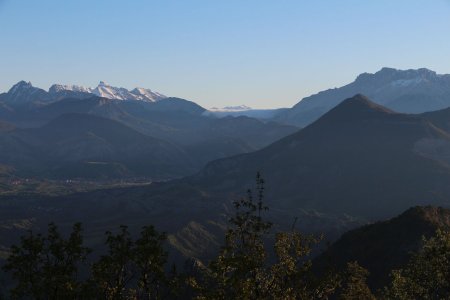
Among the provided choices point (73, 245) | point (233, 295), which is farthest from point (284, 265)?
point (73, 245)

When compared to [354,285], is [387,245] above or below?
below

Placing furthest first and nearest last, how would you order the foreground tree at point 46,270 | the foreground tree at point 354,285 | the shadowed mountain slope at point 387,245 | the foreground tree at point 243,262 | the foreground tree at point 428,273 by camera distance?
the shadowed mountain slope at point 387,245 < the foreground tree at point 354,285 < the foreground tree at point 428,273 < the foreground tree at point 46,270 < the foreground tree at point 243,262

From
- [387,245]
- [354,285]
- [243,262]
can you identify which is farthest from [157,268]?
[387,245]

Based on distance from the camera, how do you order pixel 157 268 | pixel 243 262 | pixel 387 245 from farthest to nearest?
pixel 387 245 → pixel 157 268 → pixel 243 262

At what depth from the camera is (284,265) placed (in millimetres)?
45156

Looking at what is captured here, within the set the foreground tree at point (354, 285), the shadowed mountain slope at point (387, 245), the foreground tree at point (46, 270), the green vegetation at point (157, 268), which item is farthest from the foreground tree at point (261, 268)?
the shadowed mountain slope at point (387, 245)

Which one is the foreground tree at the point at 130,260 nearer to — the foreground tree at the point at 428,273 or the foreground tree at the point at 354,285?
the foreground tree at the point at 354,285

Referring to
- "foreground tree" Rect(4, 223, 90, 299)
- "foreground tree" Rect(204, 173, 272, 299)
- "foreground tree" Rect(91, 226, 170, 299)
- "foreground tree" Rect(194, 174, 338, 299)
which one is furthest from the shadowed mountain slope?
"foreground tree" Rect(4, 223, 90, 299)

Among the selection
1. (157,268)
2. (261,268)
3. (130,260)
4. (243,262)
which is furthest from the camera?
(130,260)

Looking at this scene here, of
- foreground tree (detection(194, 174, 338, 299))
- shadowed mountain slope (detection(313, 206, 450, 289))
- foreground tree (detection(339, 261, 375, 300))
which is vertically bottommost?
shadowed mountain slope (detection(313, 206, 450, 289))

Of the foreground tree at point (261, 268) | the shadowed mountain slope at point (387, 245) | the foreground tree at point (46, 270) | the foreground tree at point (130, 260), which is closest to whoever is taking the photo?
the foreground tree at point (261, 268)

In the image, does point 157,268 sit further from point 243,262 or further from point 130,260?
point 243,262

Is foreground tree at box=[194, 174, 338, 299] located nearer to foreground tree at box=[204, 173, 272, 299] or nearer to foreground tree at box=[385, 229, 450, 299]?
foreground tree at box=[204, 173, 272, 299]

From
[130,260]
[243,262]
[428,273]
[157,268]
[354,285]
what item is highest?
[243,262]
